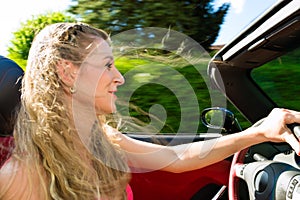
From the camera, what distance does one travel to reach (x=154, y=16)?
24.5 ft

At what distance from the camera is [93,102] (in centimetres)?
192

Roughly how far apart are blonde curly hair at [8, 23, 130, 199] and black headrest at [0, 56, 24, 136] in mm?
150

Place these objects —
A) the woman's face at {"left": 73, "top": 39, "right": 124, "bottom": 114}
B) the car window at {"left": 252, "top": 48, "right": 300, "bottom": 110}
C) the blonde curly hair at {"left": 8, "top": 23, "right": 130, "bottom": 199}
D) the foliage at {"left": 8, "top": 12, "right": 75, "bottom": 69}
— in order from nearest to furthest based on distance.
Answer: the blonde curly hair at {"left": 8, "top": 23, "right": 130, "bottom": 199}
the woman's face at {"left": 73, "top": 39, "right": 124, "bottom": 114}
the car window at {"left": 252, "top": 48, "right": 300, "bottom": 110}
the foliage at {"left": 8, "top": 12, "right": 75, "bottom": 69}

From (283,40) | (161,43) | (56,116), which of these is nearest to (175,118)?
(161,43)

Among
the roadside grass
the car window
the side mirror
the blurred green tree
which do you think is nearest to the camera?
the side mirror

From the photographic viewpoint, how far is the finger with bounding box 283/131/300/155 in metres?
1.79

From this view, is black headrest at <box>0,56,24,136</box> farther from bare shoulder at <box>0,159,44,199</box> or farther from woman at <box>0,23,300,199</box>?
bare shoulder at <box>0,159,44,199</box>

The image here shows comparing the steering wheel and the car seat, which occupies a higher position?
the car seat

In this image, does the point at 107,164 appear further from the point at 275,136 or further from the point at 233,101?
the point at 233,101

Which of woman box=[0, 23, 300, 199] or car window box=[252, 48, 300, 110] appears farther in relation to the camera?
car window box=[252, 48, 300, 110]

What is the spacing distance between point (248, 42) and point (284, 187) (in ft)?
1.94

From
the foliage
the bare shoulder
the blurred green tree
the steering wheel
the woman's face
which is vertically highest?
the woman's face

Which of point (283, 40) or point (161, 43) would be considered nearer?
point (283, 40)

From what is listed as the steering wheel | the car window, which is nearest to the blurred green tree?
the car window
